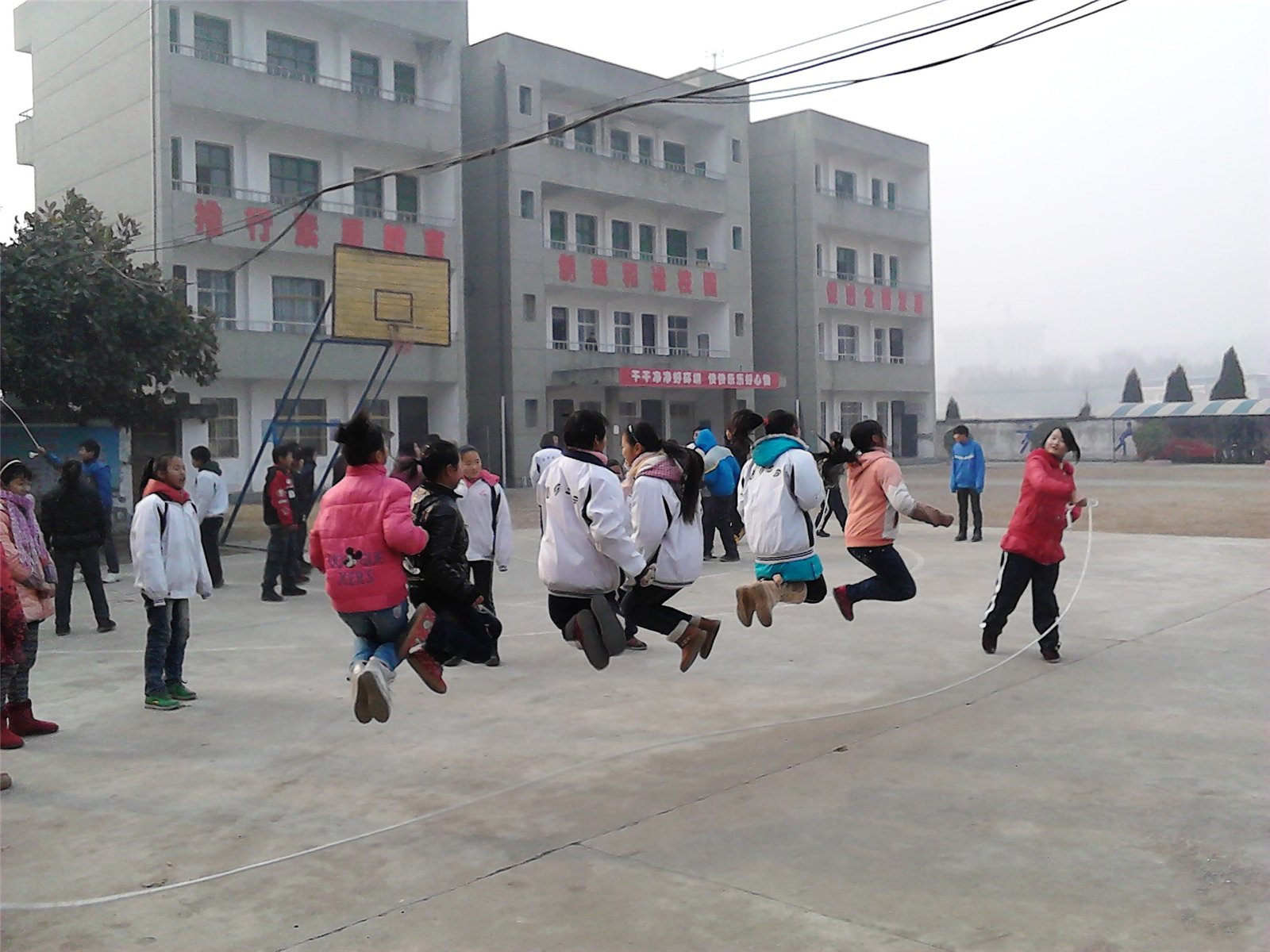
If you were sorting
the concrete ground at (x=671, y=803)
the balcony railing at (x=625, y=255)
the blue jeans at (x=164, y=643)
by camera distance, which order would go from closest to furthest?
the concrete ground at (x=671, y=803) → the blue jeans at (x=164, y=643) → the balcony railing at (x=625, y=255)

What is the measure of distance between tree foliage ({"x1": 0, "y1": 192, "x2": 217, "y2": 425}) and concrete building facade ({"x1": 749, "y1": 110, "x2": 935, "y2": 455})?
28460mm

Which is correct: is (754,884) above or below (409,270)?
below

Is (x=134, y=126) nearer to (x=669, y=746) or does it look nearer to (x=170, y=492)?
(x=170, y=492)

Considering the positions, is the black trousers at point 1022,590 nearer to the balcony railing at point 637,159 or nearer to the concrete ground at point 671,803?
the concrete ground at point 671,803

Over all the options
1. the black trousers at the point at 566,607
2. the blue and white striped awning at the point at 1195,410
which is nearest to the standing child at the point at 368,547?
the black trousers at the point at 566,607

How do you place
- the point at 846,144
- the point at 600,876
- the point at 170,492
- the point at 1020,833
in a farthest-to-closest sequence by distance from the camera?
the point at 846,144, the point at 170,492, the point at 1020,833, the point at 600,876

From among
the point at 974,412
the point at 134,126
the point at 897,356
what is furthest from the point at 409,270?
the point at 974,412

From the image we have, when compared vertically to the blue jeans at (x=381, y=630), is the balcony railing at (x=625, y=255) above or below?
above

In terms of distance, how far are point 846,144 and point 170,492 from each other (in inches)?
1699

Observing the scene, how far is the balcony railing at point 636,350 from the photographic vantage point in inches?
1496

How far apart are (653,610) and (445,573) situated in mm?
1360

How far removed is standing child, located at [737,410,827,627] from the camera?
723 cm

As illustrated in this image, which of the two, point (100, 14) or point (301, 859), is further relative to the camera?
point (100, 14)

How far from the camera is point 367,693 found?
518 centimetres
